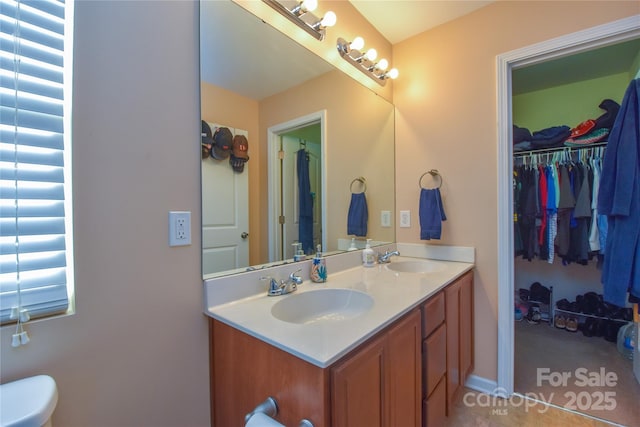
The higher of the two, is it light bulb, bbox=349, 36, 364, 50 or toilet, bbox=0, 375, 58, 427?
light bulb, bbox=349, 36, 364, 50

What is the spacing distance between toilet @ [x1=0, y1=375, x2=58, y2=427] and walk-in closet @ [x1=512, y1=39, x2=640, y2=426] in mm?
2266

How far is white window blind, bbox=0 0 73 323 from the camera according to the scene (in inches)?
25.7

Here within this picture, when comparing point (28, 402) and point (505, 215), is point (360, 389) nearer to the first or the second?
point (28, 402)

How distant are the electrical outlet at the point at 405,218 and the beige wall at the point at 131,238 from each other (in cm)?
155

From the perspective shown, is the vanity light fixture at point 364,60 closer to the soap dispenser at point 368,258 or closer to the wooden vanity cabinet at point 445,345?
the soap dispenser at point 368,258

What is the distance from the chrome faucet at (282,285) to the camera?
1.13 meters

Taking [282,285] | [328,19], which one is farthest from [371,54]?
[282,285]

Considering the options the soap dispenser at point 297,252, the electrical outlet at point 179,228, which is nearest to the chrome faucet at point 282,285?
the soap dispenser at point 297,252

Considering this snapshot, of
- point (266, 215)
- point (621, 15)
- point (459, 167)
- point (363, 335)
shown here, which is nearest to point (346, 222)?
point (266, 215)

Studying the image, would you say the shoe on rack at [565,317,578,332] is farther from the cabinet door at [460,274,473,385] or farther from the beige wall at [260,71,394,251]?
the beige wall at [260,71,394,251]

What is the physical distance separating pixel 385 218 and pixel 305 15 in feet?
4.46

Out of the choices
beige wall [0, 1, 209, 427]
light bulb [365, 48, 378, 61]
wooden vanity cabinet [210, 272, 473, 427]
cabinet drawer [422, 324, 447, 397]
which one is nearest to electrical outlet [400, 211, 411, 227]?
wooden vanity cabinet [210, 272, 473, 427]

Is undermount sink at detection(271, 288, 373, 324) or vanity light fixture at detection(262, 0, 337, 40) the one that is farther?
vanity light fixture at detection(262, 0, 337, 40)

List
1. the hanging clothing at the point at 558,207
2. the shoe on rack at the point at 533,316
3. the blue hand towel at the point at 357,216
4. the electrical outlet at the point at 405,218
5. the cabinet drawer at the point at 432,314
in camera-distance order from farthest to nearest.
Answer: the shoe on rack at the point at 533,316
the hanging clothing at the point at 558,207
the electrical outlet at the point at 405,218
the blue hand towel at the point at 357,216
the cabinet drawer at the point at 432,314
